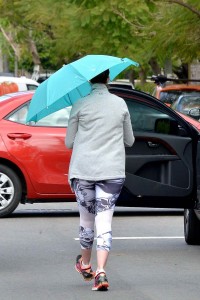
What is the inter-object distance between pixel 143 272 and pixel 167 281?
0.52m

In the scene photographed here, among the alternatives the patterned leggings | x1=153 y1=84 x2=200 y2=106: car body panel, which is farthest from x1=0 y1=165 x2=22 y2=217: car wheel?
x1=153 y1=84 x2=200 y2=106: car body panel

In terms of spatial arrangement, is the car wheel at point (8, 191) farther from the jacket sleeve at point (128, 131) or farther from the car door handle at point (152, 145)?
the jacket sleeve at point (128, 131)

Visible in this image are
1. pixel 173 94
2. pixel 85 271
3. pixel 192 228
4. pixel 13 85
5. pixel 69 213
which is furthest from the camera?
pixel 13 85

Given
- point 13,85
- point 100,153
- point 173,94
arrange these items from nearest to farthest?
1. point 100,153
2. point 173,94
3. point 13,85

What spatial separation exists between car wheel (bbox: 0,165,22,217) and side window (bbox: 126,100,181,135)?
3262 mm

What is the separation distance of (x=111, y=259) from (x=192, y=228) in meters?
1.15

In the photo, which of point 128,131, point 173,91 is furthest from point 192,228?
point 173,91

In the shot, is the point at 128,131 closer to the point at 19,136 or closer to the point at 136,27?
the point at 19,136

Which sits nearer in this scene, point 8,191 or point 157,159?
point 157,159

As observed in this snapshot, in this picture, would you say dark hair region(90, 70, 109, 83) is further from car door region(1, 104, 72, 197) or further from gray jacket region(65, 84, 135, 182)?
car door region(1, 104, 72, 197)

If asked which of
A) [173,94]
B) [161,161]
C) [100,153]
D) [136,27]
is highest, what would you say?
[100,153]

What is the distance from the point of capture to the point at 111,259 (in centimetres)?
1052

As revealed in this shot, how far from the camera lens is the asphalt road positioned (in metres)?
8.70

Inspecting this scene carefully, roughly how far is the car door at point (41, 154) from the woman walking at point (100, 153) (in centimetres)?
493
